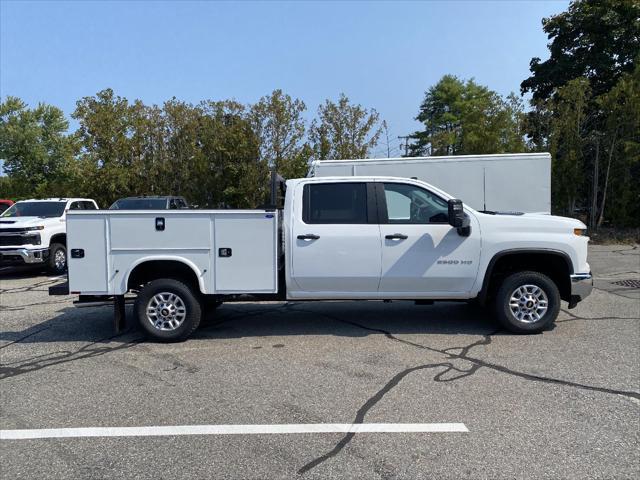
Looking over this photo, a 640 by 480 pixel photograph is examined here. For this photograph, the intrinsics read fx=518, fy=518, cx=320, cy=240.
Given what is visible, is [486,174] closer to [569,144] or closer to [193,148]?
[569,144]

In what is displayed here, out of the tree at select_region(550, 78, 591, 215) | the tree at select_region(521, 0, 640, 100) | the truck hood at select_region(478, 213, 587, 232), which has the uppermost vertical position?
the tree at select_region(521, 0, 640, 100)

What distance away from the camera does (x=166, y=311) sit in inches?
255

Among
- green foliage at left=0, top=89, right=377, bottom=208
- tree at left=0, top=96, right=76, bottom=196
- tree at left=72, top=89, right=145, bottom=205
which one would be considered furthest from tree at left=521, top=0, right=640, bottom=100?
tree at left=0, top=96, right=76, bottom=196

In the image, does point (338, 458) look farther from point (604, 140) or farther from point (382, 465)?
point (604, 140)

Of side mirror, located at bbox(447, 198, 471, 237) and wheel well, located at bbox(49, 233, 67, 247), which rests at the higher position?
side mirror, located at bbox(447, 198, 471, 237)

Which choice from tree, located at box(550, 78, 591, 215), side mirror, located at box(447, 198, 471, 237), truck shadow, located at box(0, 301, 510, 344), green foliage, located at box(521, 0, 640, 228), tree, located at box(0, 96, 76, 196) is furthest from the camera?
tree, located at box(0, 96, 76, 196)

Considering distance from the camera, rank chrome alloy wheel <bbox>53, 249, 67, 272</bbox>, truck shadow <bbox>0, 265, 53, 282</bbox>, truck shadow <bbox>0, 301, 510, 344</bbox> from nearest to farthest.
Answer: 1. truck shadow <bbox>0, 301, 510, 344</bbox>
2. chrome alloy wheel <bbox>53, 249, 67, 272</bbox>
3. truck shadow <bbox>0, 265, 53, 282</bbox>

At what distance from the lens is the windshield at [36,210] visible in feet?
44.1

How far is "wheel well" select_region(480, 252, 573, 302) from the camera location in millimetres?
6543

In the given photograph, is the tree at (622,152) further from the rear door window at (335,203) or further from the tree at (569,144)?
the rear door window at (335,203)

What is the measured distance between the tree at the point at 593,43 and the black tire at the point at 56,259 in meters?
22.5

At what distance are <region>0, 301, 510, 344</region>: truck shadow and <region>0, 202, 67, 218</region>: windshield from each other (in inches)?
215

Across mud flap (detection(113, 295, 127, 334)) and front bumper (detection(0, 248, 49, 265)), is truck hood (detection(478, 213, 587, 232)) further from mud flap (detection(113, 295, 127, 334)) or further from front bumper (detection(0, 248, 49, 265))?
front bumper (detection(0, 248, 49, 265))

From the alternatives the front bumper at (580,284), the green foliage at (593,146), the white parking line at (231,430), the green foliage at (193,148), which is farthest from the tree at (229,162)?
the white parking line at (231,430)
